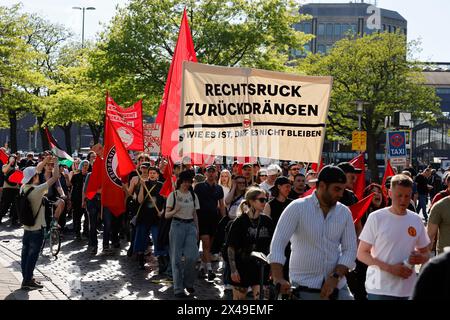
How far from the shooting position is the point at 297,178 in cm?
1153

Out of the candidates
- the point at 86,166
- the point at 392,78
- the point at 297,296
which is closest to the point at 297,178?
the point at 297,296

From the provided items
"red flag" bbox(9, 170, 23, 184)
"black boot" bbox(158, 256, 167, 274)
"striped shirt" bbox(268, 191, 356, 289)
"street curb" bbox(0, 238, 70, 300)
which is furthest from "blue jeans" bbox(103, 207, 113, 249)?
"striped shirt" bbox(268, 191, 356, 289)

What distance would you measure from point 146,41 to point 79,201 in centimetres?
1859

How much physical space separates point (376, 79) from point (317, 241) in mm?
45154

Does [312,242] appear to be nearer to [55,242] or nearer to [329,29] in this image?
[55,242]

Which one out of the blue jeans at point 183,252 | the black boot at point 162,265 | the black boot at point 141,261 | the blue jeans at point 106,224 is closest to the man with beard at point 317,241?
the blue jeans at point 183,252

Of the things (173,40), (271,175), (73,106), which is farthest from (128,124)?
(73,106)

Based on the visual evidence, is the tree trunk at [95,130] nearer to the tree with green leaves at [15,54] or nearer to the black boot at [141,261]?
the tree with green leaves at [15,54]

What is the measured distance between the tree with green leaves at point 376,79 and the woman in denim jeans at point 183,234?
38840 millimetres

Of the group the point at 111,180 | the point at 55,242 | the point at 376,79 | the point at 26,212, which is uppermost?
the point at 376,79

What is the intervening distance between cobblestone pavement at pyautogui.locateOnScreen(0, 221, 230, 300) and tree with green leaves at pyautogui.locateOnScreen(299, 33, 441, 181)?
35.7 metres

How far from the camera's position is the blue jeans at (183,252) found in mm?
10844

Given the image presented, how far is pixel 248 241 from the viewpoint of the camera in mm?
8406
